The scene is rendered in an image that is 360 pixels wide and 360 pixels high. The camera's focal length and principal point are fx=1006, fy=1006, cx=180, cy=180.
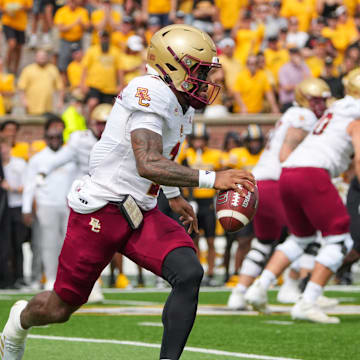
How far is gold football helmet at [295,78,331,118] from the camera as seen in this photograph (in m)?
8.41

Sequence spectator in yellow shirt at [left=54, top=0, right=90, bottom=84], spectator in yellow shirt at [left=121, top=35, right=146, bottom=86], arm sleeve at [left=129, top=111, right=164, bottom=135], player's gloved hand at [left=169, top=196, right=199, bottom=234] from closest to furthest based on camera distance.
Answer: arm sleeve at [left=129, top=111, right=164, bottom=135] < player's gloved hand at [left=169, top=196, right=199, bottom=234] < spectator in yellow shirt at [left=121, top=35, right=146, bottom=86] < spectator in yellow shirt at [left=54, top=0, right=90, bottom=84]

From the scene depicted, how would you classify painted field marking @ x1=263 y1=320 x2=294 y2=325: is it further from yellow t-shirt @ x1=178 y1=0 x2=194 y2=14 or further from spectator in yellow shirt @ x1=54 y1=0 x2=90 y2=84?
yellow t-shirt @ x1=178 y1=0 x2=194 y2=14

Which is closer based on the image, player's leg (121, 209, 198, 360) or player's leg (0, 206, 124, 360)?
player's leg (121, 209, 198, 360)

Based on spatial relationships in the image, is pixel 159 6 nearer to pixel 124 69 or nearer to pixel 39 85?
pixel 124 69

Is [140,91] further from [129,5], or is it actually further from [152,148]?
[129,5]

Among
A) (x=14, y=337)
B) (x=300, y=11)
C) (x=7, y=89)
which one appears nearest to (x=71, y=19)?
(x=7, y=89)

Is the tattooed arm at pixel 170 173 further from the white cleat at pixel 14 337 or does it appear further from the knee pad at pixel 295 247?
the knee pad at pixel 295 247

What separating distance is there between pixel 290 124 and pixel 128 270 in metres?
5.46

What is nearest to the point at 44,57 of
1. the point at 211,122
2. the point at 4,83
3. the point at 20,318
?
the point at 4,83

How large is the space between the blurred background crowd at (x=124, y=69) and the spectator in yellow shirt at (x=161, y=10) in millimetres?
17

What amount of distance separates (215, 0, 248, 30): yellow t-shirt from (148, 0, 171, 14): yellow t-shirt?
3.11ft

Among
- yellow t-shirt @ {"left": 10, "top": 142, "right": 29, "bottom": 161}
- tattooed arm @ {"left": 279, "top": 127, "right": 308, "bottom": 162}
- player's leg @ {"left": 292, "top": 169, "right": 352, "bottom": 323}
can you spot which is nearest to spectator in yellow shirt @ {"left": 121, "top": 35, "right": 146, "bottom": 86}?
yellow t-shirt @ {"left": 10, "top": 142, "right": 29, "bottom": 161}

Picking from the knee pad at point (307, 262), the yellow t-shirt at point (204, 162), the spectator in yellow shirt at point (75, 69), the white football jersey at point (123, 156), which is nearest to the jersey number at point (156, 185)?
the white football jersey at point (123, 156)

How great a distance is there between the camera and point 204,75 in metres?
4.86
